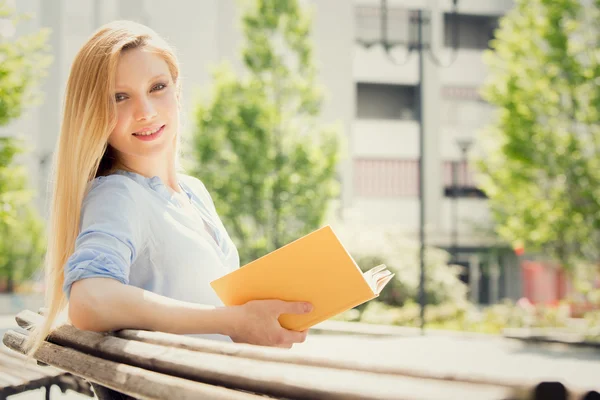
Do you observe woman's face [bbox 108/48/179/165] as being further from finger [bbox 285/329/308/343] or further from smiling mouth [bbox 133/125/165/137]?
finger [bbox 285/329/308/343]

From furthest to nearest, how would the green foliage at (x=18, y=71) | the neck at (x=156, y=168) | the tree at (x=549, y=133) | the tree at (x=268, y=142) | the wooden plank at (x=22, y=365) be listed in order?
the tree at (x=268, y=142) → the tree at (x=549, y=133) → the green foliage at (x=18, y=71) → the wooden plank at (x=22, y=365) → the neck at (x=156, y=168)

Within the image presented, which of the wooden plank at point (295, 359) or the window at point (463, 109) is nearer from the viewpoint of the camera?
the wooden plank at point (295, 359)

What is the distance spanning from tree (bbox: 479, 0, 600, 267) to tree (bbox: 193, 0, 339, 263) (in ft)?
12.8

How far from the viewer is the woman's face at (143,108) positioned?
5.58 ft

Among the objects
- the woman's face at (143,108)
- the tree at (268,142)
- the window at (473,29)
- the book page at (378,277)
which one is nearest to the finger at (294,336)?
the book page at (378,277)

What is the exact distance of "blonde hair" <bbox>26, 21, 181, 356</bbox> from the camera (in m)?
1.59

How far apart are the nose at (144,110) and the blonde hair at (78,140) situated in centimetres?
7

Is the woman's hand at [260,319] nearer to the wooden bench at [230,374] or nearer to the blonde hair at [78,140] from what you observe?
the wooden bench at [230,374]

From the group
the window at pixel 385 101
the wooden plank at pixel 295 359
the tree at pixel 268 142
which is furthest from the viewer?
the window at pixel 385 101

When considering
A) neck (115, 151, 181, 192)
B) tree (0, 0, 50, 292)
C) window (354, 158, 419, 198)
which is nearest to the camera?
neck (115, 151, 181, 192)

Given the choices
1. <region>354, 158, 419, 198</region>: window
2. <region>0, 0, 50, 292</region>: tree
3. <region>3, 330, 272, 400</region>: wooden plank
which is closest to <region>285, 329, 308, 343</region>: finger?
<region>3, 330, 272, 400</region>: wooden plank

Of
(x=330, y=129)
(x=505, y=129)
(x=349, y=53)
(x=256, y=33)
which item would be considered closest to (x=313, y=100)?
(x=330, y=129)

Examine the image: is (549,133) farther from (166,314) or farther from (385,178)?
(166,314)

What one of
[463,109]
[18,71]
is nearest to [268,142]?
[18,71]
